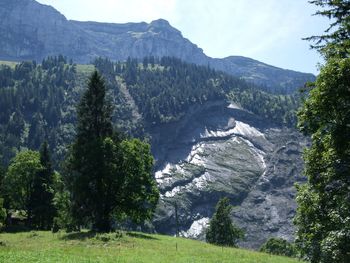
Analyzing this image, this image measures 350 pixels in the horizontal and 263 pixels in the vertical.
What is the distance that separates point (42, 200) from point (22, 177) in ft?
18.3

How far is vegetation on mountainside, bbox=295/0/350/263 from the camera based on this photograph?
71.6 ft

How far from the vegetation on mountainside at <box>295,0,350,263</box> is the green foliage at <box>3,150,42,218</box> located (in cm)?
6186

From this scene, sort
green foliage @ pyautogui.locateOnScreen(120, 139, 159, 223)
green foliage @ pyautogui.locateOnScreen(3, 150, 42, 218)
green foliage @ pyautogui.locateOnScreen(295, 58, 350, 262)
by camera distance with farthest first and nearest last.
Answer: green foliage @ pyautogui.locateOnScreen(3, 150, 42, 218) → green foliage @ pyautogui.locateOnScreen(120, 139, 159, 223) → green foliage @ pyautogui.locateOnScreen(295, 58, 350, 262)

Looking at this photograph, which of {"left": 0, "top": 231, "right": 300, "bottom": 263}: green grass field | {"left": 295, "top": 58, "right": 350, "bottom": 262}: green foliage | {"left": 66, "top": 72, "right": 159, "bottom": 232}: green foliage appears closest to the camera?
{"left": 295, "top": 58, "right": 350, "bottom": 262}: green foliage

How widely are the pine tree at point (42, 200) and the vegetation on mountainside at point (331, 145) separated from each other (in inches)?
2411

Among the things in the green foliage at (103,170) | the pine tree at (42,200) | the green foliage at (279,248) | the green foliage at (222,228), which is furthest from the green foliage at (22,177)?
the green foliage at (279,248)

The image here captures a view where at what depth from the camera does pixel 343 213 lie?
23.0 metres

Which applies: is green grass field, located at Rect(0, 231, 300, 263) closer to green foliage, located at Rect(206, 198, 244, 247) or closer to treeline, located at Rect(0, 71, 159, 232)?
treeline, located at Rect(0, 71, 159, 232)

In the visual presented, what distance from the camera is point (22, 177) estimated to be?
7944 cm

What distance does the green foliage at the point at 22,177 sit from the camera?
260ft

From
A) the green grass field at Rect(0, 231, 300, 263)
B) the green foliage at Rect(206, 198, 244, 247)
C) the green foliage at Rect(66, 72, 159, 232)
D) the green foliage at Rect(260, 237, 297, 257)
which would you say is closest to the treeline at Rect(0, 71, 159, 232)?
the green foliage at Rect(66, 72, 159, 232)

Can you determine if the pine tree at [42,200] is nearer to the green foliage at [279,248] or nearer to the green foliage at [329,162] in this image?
the green foliage at [329,162]

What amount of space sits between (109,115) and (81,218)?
13.4 metres

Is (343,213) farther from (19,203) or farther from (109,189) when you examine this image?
(19,203)
